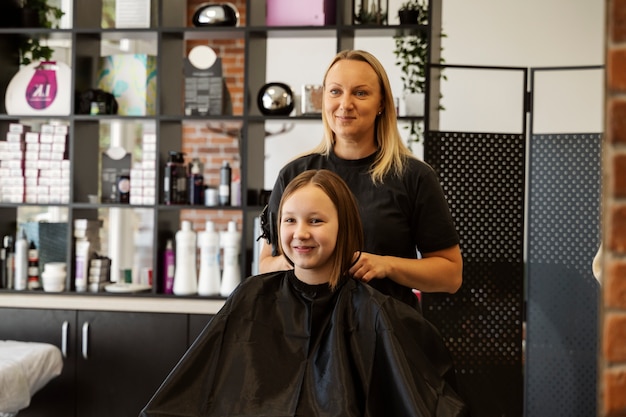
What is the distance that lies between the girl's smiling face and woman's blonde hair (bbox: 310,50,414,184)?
24cm

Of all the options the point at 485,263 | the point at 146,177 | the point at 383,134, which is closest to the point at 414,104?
the point at 485,263

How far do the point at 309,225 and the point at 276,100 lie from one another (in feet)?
7.12

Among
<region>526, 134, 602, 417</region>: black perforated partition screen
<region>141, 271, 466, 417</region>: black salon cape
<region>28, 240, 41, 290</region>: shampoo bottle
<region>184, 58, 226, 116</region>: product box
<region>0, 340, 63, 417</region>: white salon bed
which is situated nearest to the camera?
<region>141, 271, 466, 417</region>: black salon cape

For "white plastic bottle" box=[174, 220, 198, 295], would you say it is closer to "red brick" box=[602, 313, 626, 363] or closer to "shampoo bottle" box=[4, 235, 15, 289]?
"shampoo bottle" box=[4, 235, 15, 289]

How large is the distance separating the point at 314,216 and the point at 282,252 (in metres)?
0.16

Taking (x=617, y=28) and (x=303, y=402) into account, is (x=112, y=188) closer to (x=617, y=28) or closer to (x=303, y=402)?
(x=303, y=402)

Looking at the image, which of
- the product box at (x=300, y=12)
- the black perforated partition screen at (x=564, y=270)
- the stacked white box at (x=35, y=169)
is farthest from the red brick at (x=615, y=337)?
the stacked white box at (x=35, y=169)

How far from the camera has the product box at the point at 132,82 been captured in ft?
13.6

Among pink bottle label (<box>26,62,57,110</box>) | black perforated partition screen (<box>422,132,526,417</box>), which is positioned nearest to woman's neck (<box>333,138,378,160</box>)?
black perforated partition screen (<box>422,132,526,417</box>)

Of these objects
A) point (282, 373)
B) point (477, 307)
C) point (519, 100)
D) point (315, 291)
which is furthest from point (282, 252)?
point (519, 100)

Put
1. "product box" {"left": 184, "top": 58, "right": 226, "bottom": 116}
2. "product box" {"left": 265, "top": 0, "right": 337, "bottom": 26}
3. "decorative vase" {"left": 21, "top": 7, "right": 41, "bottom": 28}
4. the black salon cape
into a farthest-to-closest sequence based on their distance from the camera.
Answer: "decorative vase" {"left": 21, "top": 7, "right": 41, "bottom": 28}
"product box" {"left": 184, "top": 58, "right": 226, "bottom": 116}
"product box" {"left": 265, "top": 0, "right": 337, "bottom": 26}
the black salon cape

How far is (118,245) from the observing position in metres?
6.12

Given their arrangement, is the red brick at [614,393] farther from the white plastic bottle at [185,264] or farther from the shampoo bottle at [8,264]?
the shampoo bottle at [8,264]

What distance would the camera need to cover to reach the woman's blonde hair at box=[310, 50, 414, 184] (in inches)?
77.8
